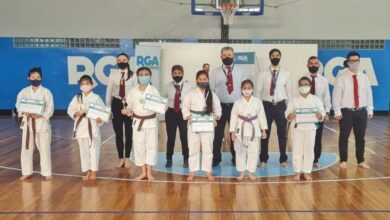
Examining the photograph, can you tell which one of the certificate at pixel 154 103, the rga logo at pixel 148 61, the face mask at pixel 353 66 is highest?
the rga logo at pixel 148 61

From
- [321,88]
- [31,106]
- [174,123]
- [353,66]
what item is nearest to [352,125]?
[321,88]

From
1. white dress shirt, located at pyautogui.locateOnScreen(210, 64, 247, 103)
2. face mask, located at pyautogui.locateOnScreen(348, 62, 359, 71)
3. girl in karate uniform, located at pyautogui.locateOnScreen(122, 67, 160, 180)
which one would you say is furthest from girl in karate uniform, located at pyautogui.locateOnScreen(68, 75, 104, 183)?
face mask, located at pyautogui.locateOnScreen(348, 62, 359, 71)

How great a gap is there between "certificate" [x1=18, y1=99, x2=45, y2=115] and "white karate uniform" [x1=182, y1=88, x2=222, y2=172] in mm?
1887

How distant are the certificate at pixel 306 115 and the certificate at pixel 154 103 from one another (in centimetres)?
176

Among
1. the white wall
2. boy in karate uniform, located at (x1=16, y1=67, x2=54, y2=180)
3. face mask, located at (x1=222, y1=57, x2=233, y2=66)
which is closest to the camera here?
boy in karate uniform, located at (x1=16, y1=67, x2=54, y2=180)

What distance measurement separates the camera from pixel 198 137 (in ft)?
17.7

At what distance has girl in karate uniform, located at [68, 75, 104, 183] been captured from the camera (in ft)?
17.6

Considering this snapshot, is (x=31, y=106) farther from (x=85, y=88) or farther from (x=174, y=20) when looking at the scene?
(x=174, y=20)

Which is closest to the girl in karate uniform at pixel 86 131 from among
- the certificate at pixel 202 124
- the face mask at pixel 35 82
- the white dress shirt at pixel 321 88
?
the face mask at pixel 35 82

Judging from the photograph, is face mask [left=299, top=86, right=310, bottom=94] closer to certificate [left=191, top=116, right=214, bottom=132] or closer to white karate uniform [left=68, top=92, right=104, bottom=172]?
certificate [left=191, top=116, right=214, bottom=132]

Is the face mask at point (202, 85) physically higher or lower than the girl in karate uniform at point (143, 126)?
higher

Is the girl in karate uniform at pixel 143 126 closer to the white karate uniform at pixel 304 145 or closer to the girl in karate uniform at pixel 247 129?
the girl in karate uniform at pixel 247 129

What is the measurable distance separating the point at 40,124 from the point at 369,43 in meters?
10.4

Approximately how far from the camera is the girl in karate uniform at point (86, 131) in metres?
5.37
